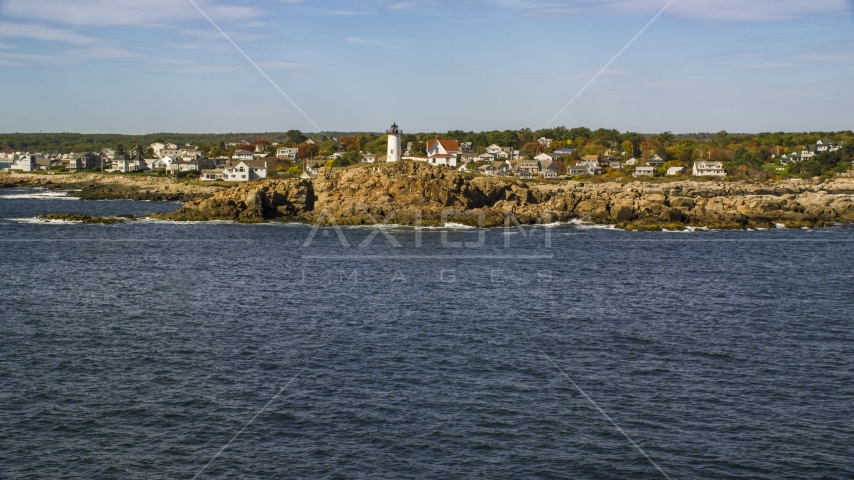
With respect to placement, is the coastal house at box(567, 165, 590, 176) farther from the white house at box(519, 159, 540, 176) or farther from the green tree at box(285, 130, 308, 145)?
the green tree at box(285, 130, 308, 145)

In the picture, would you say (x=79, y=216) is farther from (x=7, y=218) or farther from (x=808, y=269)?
(x=808, y=269)

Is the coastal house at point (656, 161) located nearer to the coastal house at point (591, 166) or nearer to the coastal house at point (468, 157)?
the coastal house at point (591, 166)

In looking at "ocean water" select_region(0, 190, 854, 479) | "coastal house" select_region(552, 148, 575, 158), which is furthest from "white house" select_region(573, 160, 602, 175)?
"ocean water" select_region(0, 190, 854, 479)

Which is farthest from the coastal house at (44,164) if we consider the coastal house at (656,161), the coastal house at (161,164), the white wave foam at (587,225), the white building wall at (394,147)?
the white wave foam at (587,225)

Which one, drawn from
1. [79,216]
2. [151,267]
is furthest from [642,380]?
[79,216]

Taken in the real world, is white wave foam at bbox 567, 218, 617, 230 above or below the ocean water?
above

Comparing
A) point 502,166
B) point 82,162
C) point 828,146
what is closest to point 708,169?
point 828,146
